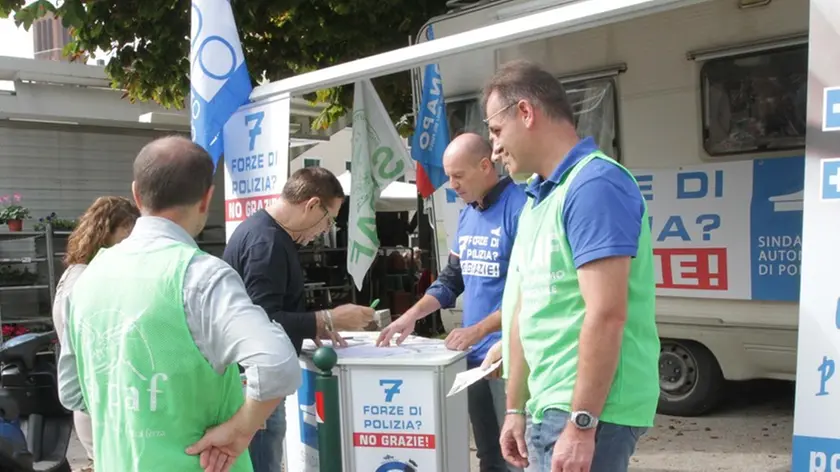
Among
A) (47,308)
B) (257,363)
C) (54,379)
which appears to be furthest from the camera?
(47,308)

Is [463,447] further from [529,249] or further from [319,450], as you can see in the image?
[529,249]

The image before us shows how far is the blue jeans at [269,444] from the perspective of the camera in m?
3.43

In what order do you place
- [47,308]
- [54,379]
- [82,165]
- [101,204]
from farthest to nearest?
[82,165] → [47,308] → [101,204] → [54,379]

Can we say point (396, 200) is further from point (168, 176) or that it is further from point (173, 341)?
point (173, 341)

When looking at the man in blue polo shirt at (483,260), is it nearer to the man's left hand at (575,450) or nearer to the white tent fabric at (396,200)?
the man's left hand at (575,450)

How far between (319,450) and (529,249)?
1886mm

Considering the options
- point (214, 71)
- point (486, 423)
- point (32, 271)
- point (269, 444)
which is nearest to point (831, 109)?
point (486, 423)

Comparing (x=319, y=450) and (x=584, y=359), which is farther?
(x=319, y=450)

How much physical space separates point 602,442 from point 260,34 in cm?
717

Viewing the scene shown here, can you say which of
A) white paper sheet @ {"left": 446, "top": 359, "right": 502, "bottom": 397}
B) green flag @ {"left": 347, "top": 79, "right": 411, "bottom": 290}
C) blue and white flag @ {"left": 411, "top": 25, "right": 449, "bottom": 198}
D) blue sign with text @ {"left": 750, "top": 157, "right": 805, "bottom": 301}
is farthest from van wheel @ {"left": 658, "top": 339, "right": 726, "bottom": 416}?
white paper sheet @ {"left": 446, "top": 359, "right": 502, "bottom": 397}

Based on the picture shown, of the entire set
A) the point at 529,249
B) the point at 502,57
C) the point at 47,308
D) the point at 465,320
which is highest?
the point at 502,57

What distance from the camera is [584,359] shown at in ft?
6.23

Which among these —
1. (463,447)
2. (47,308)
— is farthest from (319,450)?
(47,308)

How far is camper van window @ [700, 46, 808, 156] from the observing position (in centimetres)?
488
